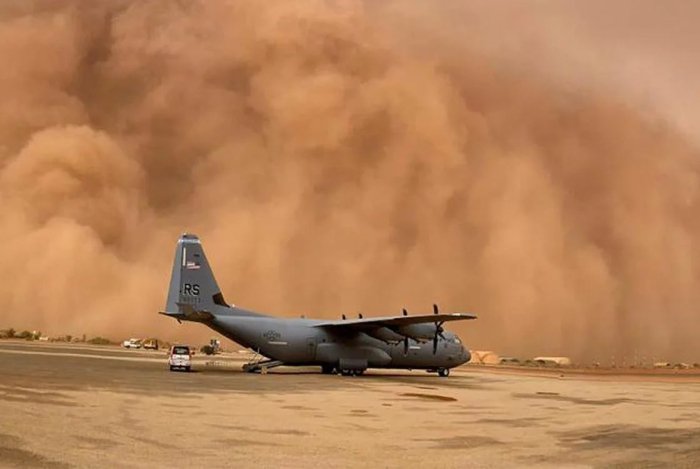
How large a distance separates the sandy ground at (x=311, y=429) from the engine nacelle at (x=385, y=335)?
12932 mm

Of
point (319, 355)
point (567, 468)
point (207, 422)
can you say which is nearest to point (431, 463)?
point (567, 468)

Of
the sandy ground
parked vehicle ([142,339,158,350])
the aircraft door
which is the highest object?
parked vehicle ([142,339,158,350])

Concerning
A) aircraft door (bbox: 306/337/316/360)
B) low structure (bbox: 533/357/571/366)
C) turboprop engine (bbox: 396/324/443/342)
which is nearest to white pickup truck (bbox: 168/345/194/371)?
aircraft door (bbox: 306/337/316/360)

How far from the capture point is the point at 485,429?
15.5 metres

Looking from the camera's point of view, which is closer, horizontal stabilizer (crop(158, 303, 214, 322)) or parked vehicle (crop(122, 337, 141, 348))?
horizontal stabilizer (crop(158, 303, 214, 322))

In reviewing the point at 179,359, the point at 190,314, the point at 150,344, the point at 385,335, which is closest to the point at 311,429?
the point at 190,314

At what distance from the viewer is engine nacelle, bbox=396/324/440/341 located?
37.1 metres

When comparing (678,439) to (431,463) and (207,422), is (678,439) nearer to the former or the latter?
(431,463)

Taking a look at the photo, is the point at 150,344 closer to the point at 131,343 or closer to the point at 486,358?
the point at 131,343

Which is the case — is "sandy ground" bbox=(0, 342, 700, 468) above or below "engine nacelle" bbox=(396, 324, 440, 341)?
below

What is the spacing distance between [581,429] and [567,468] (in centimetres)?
581

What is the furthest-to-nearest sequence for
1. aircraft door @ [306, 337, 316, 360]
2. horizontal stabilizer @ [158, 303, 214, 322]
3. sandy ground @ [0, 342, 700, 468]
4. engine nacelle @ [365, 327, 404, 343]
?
engine nacelle @ [365, 327, 404, 343] < aircraft door @ [306, 337, 316, 360] < horizontal stabilizer @ [158, 303, 214, 322] < sandy ground @ [0, 342, 700, 468]

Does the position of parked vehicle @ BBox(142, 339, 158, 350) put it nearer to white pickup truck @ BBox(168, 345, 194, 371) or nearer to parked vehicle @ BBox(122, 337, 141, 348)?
parked vehicle @ BBox(122, 337, 141, 348)

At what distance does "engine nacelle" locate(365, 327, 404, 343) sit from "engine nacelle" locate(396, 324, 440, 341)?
577 millimetres
